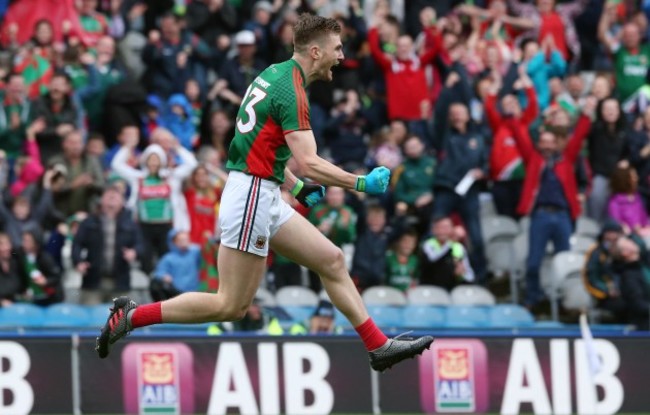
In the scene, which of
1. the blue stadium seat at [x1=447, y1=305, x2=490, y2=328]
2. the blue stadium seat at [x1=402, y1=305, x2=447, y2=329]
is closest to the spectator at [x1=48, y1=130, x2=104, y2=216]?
the blue stadium seat at [x1=402, y1=305, x2=447, y2=329]

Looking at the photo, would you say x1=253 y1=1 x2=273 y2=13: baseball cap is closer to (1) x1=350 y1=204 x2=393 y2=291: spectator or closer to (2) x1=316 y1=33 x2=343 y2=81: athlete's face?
(1) x1=350 y1=204 x2=393 y2=291: spectator

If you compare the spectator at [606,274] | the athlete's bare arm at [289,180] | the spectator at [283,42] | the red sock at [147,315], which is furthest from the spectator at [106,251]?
the athlete's bare arm at [289,180]

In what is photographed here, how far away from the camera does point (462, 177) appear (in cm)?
1748

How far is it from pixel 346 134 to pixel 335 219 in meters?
1.68

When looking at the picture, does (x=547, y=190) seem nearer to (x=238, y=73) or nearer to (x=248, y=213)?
(x=238, y=73)

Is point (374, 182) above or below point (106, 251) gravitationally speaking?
below

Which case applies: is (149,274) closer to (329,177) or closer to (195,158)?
(195,158)

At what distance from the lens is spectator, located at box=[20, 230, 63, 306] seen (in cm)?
1584

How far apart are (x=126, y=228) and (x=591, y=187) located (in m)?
5.59

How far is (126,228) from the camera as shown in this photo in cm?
1617

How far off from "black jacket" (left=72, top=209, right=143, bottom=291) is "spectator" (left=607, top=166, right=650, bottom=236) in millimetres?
5396

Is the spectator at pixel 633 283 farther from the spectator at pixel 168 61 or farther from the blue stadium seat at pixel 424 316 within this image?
the spectator at pixel 168 61

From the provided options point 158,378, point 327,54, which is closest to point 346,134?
point 158,378

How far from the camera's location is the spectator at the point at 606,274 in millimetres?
16125
